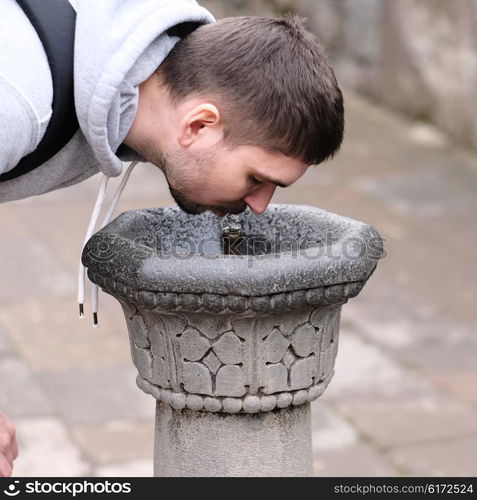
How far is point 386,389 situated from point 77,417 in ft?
3.53

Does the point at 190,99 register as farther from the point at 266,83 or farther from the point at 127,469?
the point at 127,469

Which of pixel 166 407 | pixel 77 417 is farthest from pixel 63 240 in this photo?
pixel 166 407

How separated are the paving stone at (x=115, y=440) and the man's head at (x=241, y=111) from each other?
1.36m

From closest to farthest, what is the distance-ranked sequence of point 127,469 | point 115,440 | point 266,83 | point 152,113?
1. point 266,83
2. point 152,113
3. point 127,469
4. point 115,440

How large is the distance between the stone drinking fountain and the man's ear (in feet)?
0.80

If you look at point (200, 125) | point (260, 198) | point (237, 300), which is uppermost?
point (200, 125)

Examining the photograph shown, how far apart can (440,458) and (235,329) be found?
146cm

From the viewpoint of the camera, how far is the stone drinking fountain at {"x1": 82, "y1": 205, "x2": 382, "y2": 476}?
2.10m

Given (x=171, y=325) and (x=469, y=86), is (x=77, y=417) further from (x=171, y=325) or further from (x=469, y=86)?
(x=469, y=86)

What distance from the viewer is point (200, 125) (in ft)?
7.40

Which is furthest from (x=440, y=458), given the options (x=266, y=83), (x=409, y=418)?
(x=266, y=83)

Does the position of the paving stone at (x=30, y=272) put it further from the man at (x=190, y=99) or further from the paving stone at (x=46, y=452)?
the man at (x=190, y=99)

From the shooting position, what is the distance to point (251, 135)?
223 cm

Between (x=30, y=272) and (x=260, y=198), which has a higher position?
(x=260, y=198)
